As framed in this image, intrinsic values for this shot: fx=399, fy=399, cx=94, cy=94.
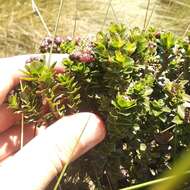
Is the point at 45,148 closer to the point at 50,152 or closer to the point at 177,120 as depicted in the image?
the point at 50,152

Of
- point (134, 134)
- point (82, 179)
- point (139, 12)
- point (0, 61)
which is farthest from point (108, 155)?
point (139, 12)

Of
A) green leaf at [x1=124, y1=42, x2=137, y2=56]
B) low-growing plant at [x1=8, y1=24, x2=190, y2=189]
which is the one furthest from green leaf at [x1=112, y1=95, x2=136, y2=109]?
green leaf at [x1=124, y1=42, x2=137, y2=56]

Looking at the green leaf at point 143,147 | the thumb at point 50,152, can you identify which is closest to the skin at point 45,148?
the thumb at point 50,152

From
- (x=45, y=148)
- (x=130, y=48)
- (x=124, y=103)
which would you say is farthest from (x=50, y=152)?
(x=130, y=48)

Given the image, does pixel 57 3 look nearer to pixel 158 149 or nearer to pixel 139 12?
pixel 139 12

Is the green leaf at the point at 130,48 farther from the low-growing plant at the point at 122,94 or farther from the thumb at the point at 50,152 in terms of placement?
the thumb at the point at 50,152

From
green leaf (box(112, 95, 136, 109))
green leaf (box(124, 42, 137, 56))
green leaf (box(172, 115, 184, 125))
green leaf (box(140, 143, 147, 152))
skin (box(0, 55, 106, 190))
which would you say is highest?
green leaf (box(124, 42, 137, 56))

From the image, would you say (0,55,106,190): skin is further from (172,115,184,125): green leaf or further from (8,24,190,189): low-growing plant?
(172,115,184,125): green leaf
